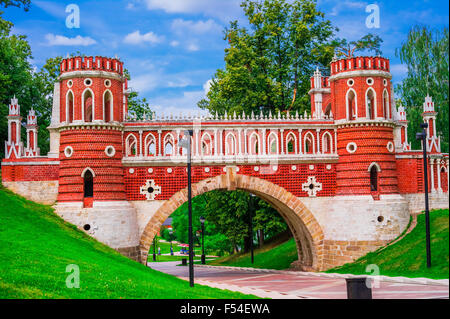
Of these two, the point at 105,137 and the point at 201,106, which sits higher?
the point at 201,106

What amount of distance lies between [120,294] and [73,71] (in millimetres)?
12943

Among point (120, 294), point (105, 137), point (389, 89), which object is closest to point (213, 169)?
point (105, 137)

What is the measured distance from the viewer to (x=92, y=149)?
22.4 meters

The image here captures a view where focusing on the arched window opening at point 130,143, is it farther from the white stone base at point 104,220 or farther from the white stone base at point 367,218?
the white stone base at point 367,218

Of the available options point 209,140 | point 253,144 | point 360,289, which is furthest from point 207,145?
point 360,289

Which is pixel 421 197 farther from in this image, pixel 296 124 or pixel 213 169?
pixel 213 169

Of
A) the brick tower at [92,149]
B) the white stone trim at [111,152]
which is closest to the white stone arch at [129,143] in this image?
the brick tower at [92,149]

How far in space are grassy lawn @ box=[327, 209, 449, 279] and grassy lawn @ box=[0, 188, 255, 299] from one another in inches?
285

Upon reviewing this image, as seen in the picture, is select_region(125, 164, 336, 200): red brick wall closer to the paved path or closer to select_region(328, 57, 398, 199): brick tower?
select_region(328, 57, 398, 199): brick tower

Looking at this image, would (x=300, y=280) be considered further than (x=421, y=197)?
No

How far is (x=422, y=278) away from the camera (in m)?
17.2

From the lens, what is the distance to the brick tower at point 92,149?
22.2 m

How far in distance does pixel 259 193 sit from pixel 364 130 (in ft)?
18.5

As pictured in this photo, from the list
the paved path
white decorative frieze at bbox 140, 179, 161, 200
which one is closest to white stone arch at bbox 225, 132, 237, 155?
white decorative frieze at bbox 140, 179, 161, 200
